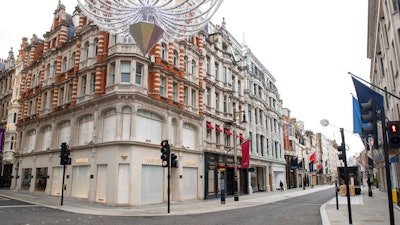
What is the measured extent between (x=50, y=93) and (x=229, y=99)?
20.5m

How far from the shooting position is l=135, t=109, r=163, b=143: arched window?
2481 cm

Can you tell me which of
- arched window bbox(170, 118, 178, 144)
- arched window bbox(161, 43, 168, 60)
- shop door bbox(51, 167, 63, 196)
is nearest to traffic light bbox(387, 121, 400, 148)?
arched window bbox(170, 118, 178, 144)

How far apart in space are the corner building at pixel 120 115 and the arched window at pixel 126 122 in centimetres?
8

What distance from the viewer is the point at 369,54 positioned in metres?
34.9

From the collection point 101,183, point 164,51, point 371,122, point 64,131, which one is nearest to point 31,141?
point 64,131

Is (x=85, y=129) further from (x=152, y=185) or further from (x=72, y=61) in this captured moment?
(x=72, y=61)

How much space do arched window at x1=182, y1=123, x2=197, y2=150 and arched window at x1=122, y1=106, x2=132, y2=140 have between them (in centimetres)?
678

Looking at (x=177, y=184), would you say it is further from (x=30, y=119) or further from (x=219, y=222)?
(x=30, y=119)

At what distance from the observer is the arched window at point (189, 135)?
2976 centimetres

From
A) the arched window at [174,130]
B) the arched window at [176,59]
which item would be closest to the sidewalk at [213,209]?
the arched window at [174,130]

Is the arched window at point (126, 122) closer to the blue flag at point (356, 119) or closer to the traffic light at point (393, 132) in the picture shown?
the blue flag at point (356, 119)

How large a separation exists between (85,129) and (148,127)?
612 centimetres

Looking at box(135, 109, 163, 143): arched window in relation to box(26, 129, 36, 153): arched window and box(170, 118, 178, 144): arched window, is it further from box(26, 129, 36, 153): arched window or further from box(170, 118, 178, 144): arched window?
box(26, 129, 36, 153): arched window

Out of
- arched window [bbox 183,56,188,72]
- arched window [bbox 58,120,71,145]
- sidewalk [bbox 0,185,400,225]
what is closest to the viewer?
sidewalk [bbox 0,185,400,225]
